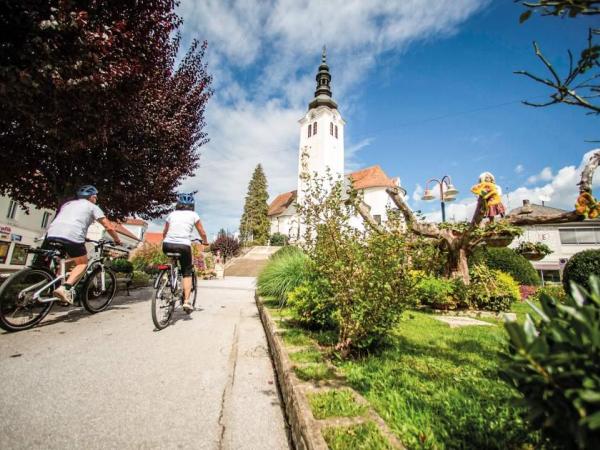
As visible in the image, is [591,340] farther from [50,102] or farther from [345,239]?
[50,102]

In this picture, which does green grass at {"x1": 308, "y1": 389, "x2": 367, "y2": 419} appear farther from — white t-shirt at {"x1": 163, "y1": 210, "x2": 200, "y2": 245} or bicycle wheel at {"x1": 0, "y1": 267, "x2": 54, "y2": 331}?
bicycle wheel at {"x1": 0, "y1": 267, "x2": 54, "y2": 331}

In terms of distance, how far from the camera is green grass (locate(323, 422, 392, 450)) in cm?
155

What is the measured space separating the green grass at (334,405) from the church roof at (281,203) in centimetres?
5122

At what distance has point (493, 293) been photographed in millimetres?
6770

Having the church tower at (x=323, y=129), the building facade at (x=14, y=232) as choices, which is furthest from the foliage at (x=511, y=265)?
the church tower at (x=323, y=129)

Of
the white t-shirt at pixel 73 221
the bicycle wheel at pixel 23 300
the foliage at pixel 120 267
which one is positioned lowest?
the bicycle wheel at pixel 23 300

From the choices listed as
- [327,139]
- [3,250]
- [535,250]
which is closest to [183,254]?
[535,250]

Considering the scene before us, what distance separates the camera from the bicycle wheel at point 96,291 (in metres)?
4.89

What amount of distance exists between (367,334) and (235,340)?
2.05 metres

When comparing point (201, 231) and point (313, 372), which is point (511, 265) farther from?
point (313, 372)

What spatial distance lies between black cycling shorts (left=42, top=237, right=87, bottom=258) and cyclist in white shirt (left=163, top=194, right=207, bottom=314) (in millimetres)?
1179

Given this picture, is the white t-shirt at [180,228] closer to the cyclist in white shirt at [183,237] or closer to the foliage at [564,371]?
the cyclist in white shirt at [183,237]

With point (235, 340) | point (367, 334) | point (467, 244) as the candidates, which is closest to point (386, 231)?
point (367, 334)

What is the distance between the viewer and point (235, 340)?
4.17 meters
